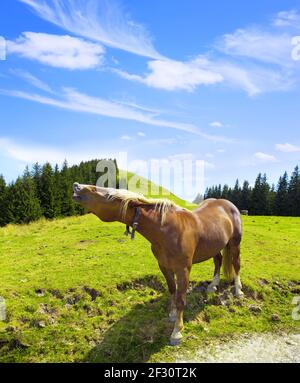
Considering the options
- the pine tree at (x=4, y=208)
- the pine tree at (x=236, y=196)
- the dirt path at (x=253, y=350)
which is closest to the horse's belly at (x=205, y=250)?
the dirt path at (x=253, y=350)

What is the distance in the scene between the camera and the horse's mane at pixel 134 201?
6.79m

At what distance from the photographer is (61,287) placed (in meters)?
9.39

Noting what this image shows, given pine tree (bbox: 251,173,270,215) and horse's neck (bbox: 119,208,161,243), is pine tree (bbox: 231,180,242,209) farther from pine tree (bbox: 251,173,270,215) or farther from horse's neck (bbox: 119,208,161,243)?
horse's neck (bbox: 119,208,161,243)

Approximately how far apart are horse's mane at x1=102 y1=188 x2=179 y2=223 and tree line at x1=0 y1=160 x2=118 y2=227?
149ft

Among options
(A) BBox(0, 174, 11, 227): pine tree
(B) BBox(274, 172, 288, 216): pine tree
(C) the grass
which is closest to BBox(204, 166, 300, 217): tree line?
(B) BBox(274, 172, 288, 216): pine tree

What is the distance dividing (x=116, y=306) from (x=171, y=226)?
2.77 m

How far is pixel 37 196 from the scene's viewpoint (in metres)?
55.4

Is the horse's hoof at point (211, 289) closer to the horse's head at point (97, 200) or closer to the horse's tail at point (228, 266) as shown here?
the horse's tail at point (228, 266)

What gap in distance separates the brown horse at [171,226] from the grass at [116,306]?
0.74 meters

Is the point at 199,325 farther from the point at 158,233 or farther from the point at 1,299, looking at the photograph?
the point at 1,299

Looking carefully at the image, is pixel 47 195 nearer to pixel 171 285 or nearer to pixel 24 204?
pixel 24 204
